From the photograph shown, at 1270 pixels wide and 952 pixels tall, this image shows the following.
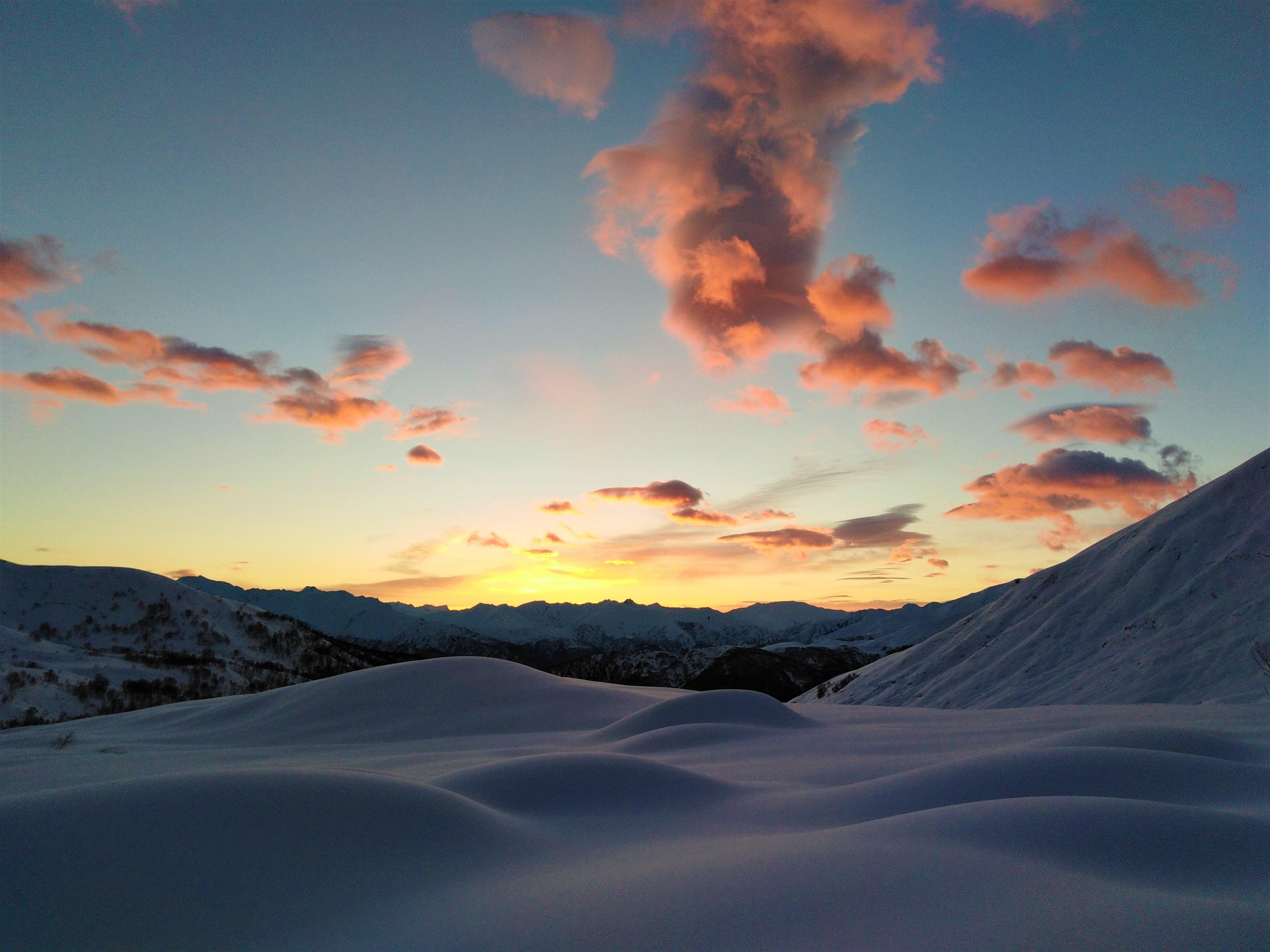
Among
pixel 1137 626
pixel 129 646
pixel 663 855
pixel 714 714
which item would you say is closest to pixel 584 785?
pixel 663 855

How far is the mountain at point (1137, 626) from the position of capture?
16.4 m

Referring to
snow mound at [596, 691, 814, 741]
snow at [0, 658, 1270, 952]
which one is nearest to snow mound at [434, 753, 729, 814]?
snow at [0, 658, 1270, 952]

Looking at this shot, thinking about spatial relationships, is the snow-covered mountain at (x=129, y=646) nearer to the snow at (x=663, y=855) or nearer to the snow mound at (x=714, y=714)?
the snow mound at (x=714, y=714)

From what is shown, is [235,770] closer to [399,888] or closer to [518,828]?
[399,888]

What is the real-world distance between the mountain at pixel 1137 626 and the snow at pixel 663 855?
35.5 feet

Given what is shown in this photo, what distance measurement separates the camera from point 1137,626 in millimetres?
19594

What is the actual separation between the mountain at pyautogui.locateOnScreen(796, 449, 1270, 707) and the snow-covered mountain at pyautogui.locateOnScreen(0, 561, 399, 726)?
28.2 metres

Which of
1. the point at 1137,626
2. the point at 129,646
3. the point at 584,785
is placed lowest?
the point at 129,646

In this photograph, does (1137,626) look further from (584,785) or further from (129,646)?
(129,646)

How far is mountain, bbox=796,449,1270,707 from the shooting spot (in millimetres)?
16438

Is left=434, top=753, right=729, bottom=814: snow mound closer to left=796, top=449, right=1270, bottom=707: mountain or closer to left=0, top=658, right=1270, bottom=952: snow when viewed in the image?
left=0, top=658, right=1270, bottom=952: snow

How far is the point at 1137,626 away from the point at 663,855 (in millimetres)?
21099

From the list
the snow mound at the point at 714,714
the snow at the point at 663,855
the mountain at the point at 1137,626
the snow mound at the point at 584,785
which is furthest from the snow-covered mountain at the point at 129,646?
the mountain at the point at 1137,626

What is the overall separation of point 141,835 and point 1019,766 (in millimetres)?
6823
